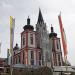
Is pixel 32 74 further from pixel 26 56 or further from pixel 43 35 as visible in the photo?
pixel 43 35

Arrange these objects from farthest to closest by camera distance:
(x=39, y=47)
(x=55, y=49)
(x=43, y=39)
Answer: (x=55, y=49), (x=43, y=39), (x=39, y=47)

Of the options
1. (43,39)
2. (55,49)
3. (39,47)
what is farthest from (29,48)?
(55,49)

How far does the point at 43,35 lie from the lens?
6319 centimetres

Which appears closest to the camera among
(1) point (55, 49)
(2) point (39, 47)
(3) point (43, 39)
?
(2) point (39, 47)

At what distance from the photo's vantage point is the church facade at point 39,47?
188 feet

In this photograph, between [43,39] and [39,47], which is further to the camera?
[43,39]

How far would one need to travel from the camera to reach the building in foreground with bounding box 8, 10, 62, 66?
57272 millimetres

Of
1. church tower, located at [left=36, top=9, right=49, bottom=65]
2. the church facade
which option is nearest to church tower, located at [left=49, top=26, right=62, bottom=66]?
the church facade

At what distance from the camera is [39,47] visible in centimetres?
6109

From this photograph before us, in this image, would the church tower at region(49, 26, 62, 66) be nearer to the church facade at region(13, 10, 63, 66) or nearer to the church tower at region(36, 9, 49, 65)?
the church facade at region(13, 10, 63, 66)

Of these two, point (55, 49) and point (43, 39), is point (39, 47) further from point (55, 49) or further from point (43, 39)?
point (55, 49)

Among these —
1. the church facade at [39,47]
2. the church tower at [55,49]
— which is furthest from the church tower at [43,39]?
the church tower at [55,49]

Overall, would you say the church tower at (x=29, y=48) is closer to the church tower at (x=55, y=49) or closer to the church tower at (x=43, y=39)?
the church tower at (x=43, y=39)

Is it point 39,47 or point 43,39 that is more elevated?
point 43,39
